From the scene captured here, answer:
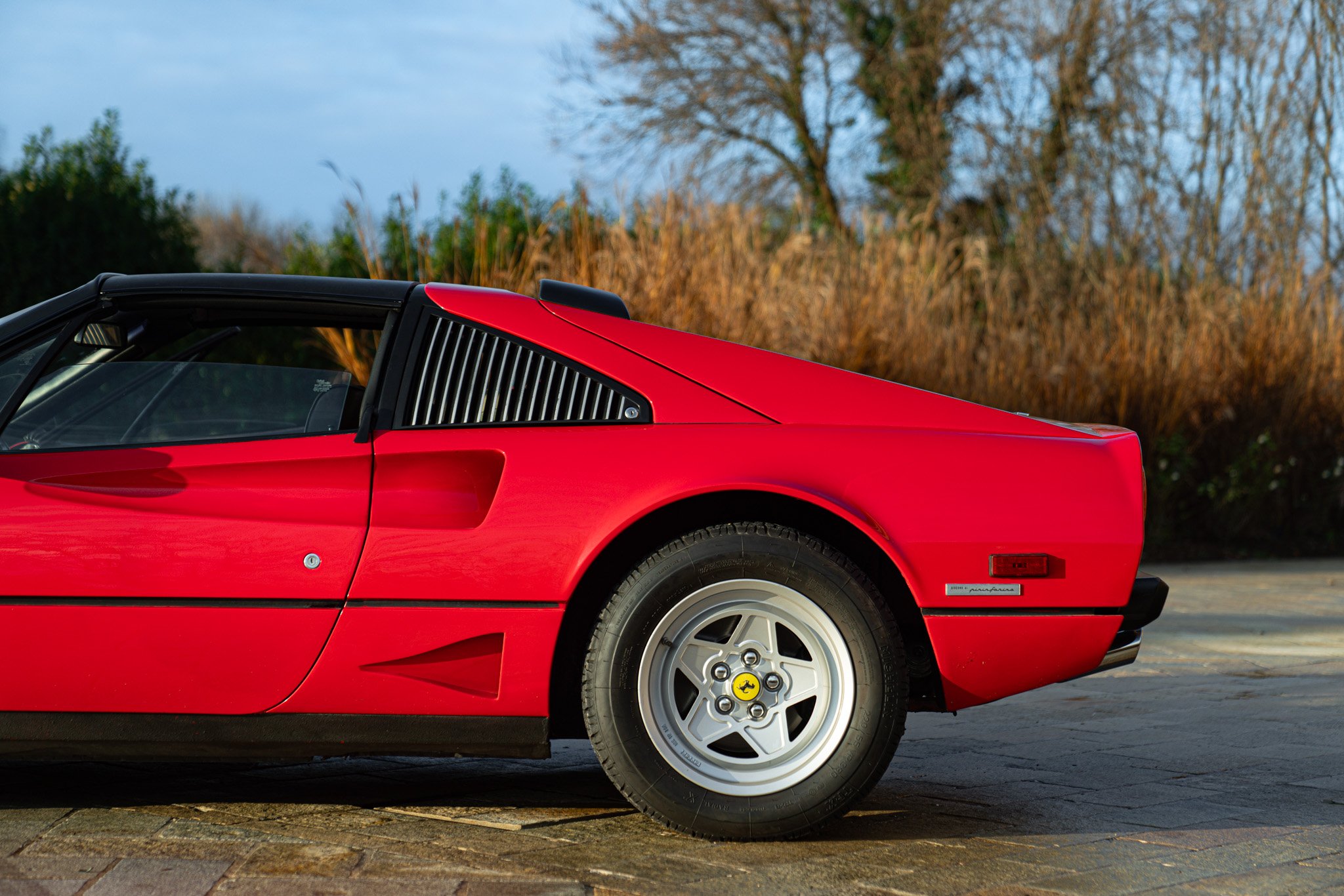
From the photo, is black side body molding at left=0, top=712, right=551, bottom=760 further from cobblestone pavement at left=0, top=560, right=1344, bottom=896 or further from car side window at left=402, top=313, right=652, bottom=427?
car side window at left=402, top=313, right=652, bottom=427

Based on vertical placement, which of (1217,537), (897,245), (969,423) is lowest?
(1217,537)

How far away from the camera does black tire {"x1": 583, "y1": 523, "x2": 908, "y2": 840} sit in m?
3.13

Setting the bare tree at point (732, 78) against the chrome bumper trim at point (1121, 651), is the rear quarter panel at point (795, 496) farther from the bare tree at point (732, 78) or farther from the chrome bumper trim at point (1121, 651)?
the bare tree at point (732, 78)

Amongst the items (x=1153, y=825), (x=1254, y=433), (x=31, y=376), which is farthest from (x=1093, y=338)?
(x=31, y=376)

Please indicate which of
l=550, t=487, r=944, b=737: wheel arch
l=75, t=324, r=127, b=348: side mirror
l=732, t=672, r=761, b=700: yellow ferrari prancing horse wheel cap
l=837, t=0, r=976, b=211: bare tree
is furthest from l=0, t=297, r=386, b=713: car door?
l=837, t=0, r=976, b=211: bare tree

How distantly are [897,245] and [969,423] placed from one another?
8450mm

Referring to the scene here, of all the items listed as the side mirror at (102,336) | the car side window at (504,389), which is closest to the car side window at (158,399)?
the side mirror at (102,336)

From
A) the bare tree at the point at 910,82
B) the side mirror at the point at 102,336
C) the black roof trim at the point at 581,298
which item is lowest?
the side mirror at the point at 102,336

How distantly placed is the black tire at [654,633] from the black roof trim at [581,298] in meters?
0.74

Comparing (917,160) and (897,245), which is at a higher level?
(917,160)

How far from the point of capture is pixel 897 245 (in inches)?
454

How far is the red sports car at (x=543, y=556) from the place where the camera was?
3.09 m

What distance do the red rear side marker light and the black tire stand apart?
29 centimetres

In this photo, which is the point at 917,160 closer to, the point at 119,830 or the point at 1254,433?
the point at 1254,433
